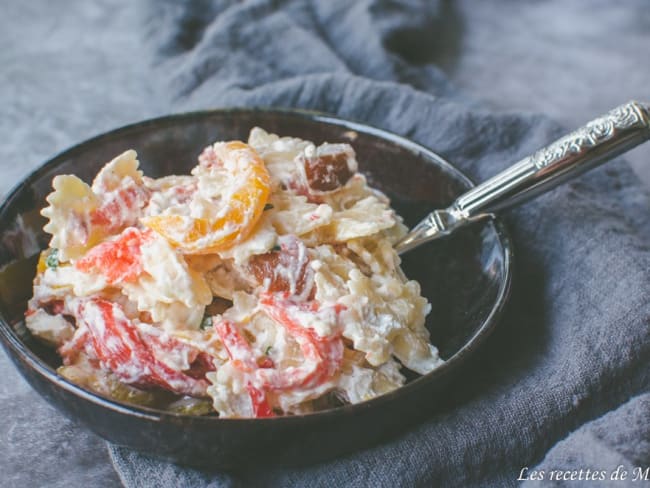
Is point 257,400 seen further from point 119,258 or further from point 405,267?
point 405,267

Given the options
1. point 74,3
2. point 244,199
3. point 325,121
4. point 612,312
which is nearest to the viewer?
point 244,199

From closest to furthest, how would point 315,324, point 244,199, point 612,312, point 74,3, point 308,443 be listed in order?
point 308,443, point 315,324, point 244,199, point 612,312, point 74,3

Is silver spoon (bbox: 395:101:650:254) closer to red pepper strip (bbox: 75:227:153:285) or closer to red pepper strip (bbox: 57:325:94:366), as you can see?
A: red pepper strip (bbox: 75:227:153:285)

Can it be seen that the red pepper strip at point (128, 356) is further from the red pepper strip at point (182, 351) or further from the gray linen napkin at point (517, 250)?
the gray linen napkin at point (517, 250)

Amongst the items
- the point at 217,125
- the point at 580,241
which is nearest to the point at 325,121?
the point at 217,125

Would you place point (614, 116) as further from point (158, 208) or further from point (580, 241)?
point (158, 208)
